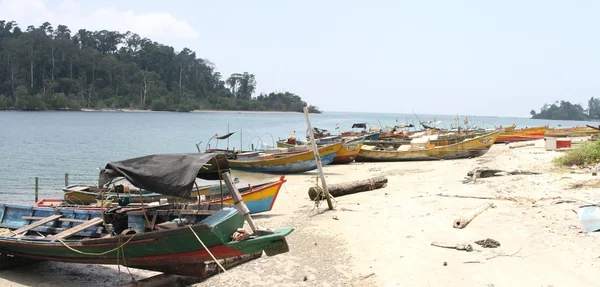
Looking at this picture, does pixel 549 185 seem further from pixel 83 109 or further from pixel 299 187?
pixel 83 109

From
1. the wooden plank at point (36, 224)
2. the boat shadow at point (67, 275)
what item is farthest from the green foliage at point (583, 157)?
the wooden plank at point (36, 224)

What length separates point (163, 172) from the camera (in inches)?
294

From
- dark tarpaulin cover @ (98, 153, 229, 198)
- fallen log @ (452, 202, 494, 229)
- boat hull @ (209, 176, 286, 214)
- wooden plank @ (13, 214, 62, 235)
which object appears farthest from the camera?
boat hull @ (209, 176, 286, 214)

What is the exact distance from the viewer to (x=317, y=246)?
966 cm

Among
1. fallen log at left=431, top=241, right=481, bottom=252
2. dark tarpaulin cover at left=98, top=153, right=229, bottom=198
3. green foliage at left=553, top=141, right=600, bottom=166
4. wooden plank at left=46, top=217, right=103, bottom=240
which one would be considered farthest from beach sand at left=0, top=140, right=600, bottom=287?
green foliage at left=553, top=141, right=600, bottom=166

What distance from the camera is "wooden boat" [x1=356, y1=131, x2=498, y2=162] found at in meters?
25.2

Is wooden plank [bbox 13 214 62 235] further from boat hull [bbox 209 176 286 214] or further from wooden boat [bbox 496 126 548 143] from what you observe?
wooden boat [bbox 496 126 548 143]

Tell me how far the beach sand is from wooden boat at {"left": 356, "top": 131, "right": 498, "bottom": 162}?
11.7 metres

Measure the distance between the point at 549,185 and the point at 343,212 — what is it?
5121 mm

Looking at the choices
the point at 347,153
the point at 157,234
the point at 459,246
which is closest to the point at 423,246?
the point at 459,246

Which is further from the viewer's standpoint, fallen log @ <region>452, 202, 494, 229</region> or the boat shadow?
fallen log @ <region>452, 202, 494, 229</region>

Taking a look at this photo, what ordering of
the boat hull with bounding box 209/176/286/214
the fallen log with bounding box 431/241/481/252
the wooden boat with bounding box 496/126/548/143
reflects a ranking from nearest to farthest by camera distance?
the fallen log with bounding box 431/241/481/252 → the boat hull with bounding box 209/176/286/214 → the wooden boat with bounding box 496/126/548/143

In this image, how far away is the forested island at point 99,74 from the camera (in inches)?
3991

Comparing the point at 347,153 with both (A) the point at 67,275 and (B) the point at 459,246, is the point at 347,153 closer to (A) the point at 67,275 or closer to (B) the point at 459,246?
(B) the point at 459,246
